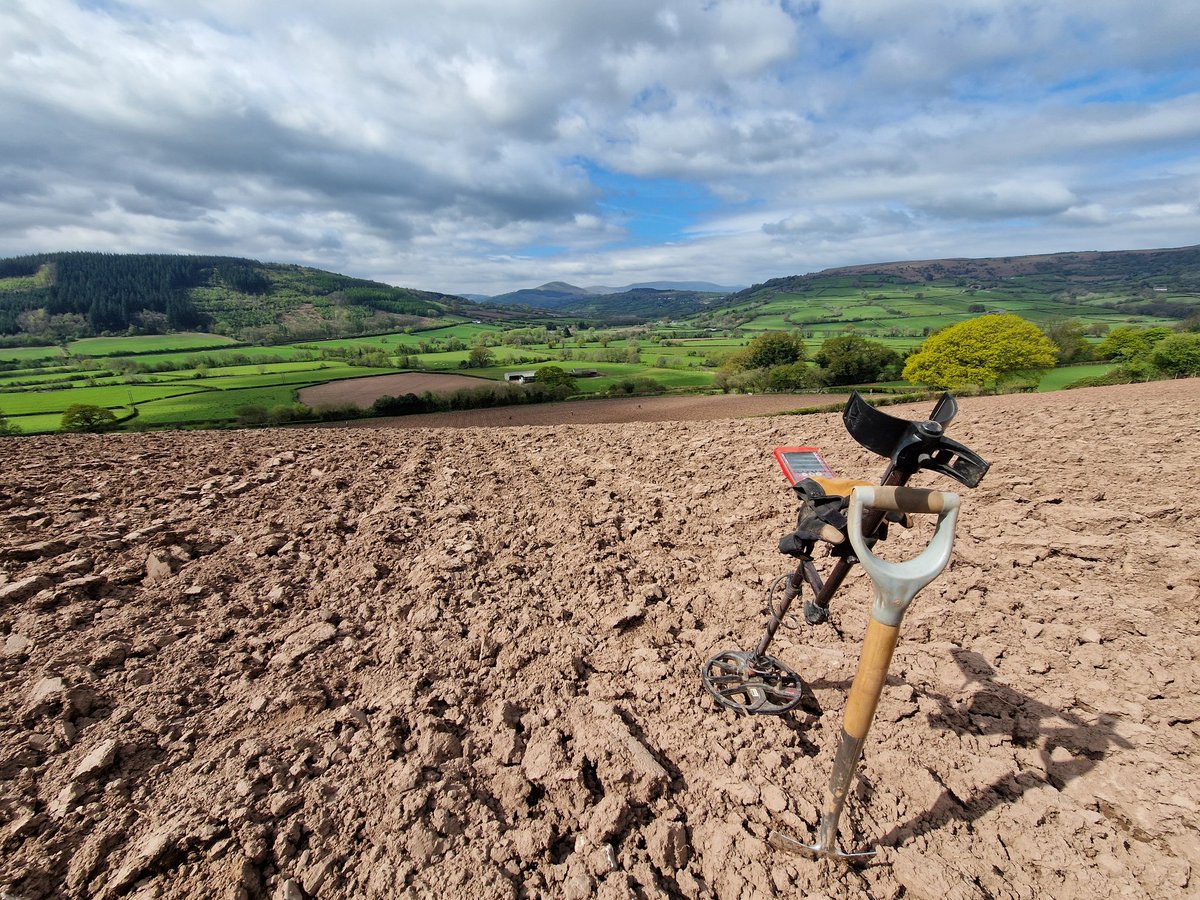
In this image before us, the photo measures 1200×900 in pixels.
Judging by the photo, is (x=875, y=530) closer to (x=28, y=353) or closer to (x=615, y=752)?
(x=615, y=752)

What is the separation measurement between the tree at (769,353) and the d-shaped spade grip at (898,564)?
1881 inches

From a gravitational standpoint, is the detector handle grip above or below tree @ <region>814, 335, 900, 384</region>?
above

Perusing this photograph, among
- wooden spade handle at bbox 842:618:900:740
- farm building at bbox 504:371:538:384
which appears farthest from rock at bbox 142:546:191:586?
farm building at bbox 504:371:538:384

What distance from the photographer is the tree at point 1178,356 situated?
93.2ft

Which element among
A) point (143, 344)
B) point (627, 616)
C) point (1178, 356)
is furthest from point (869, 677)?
point (143, 344)

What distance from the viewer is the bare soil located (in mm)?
36656

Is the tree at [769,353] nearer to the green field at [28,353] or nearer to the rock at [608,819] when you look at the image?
the rock at [608,819]

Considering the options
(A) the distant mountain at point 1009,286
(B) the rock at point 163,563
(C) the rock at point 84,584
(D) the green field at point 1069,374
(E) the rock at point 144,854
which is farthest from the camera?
(A) the distant mountain at point 1009,286

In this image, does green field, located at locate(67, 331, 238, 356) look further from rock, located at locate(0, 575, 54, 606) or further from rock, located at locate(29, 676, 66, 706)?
rock, located at locate(29, 676, 66, 706)

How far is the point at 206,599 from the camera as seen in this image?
424cm

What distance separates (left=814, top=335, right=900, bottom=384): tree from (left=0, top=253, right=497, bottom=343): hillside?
9391 centimetres

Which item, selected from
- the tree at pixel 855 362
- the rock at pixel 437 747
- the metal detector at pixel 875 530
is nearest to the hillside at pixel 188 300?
the tree at pixel 855 362

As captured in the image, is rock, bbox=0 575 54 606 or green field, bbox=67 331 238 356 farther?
green field, bbox=67 331 238 356

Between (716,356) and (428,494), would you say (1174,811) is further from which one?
(716,356)
